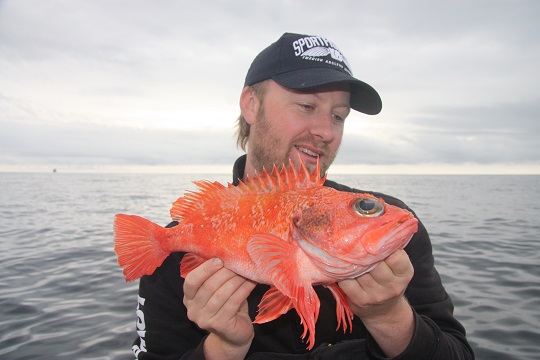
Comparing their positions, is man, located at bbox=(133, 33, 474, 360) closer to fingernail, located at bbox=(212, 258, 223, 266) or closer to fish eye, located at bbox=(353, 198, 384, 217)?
fingernail, located at bbox=(212, 258, 223, 266)

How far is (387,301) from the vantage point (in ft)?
7.83

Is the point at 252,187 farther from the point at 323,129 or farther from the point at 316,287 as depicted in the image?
the point at 323,129

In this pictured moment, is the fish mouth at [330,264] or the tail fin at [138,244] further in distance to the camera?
the tail fin at [138,244]

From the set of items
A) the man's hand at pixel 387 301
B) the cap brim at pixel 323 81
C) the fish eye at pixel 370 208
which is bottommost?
the man's hand at pixel 387 301

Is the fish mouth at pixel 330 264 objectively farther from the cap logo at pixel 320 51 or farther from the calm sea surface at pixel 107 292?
the calm sea surface at pixel 107 292

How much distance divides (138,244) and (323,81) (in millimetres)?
2300

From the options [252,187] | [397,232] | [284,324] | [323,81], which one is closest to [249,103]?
[323,81]

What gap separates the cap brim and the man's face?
0.13m

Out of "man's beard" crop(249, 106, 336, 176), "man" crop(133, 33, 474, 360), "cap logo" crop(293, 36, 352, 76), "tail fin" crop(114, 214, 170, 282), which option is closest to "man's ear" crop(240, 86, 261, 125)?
"man" crop(133, 33, 474, 360)

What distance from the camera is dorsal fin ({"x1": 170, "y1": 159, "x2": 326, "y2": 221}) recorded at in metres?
2.51

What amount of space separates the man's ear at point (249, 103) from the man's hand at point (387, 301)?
2639 mm

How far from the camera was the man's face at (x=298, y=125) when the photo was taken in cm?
397

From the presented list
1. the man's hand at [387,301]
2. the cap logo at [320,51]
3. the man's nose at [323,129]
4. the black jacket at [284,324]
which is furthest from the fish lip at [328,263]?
the cap logo at [320,51]

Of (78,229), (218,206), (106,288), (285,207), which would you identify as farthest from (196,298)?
(78,229)
